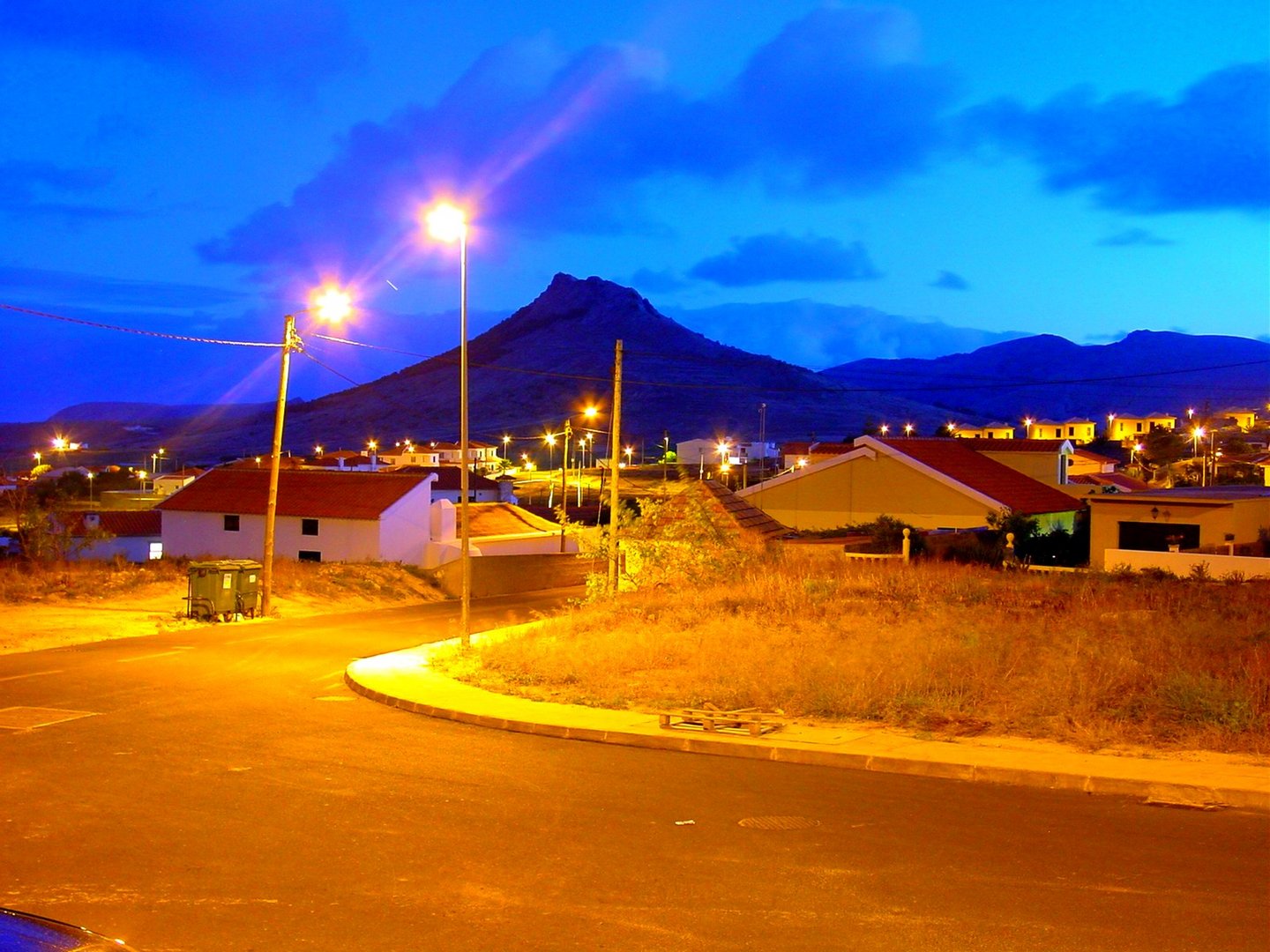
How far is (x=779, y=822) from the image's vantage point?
8.91 m

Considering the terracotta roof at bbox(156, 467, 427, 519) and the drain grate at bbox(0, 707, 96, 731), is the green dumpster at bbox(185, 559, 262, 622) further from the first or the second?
the terracotta roof at bbox(156, 467, 427, 519)

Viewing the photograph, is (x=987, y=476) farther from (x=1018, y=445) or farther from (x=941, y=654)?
(x=941, y=654)

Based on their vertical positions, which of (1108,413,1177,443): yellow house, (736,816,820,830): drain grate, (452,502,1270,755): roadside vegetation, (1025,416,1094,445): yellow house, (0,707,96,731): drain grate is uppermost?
(1108,413,1177,443): yellow house

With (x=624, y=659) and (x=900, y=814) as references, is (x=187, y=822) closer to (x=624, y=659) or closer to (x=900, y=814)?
(x=900, y=814)

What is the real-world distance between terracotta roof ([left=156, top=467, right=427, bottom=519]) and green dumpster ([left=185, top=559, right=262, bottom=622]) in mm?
20262

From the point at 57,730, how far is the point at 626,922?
9.44 meters

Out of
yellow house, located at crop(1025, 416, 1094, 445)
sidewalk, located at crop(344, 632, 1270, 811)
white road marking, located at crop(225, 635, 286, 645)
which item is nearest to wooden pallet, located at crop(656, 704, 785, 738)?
sidewalk, located at crop(344, 632, 1270, 811)

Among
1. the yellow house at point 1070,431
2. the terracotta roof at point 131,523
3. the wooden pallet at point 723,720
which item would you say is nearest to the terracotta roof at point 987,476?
the wooden pallet at point 723,720

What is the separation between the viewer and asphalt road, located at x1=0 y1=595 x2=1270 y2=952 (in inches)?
252

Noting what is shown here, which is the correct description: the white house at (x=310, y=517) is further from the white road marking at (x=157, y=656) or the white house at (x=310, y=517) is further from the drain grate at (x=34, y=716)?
the drain grate at (x=34, y=716)

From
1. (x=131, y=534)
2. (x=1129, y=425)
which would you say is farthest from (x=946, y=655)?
(x=1129, y=425)

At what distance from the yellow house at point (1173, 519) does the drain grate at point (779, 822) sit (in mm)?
27210

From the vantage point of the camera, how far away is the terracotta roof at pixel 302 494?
51.6m

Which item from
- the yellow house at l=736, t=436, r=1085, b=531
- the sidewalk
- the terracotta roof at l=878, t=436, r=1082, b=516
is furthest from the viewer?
the terracotta roof at l=878, t=436, r=1082, b=516
